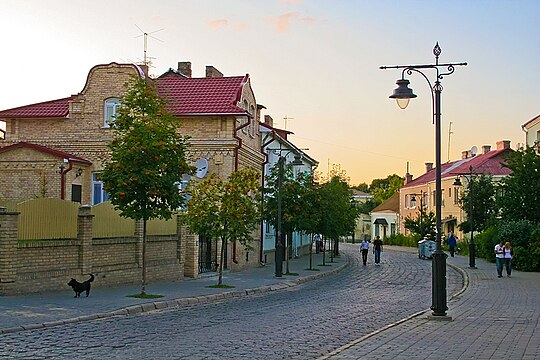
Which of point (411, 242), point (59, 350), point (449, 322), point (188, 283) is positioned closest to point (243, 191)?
point (188, 283)

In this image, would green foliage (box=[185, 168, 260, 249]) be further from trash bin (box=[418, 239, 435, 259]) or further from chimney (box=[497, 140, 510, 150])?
chimney (box=[497, 140, 510, 150])

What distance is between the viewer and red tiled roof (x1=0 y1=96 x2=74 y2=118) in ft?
121

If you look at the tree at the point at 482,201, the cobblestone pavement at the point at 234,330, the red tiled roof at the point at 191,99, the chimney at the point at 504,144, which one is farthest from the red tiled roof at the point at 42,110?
the chimney at the point at 504,144

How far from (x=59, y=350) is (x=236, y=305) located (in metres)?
9.65

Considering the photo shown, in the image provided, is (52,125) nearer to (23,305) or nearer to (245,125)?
(245,125)

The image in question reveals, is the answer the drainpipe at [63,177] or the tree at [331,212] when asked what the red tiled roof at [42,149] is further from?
the tree at [331,212]

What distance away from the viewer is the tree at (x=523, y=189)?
1631 inches

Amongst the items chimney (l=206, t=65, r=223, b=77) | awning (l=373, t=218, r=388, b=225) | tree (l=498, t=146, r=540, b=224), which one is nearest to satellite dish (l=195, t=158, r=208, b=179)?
chimney (l=206, t=65, r=223, b=77)

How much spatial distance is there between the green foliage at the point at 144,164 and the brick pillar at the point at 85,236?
3.94ft

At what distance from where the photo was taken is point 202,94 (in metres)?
36.8

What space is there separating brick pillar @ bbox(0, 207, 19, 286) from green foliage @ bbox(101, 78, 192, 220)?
119 inches

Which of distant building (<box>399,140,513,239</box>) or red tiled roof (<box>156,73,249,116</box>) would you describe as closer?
red tiled roof (<box>156,73,249,116</box>)

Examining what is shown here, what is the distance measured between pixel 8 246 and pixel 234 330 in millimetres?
7506

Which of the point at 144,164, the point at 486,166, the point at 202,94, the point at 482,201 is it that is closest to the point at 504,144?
the point at 486,166
